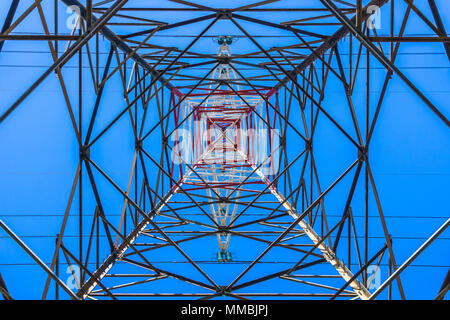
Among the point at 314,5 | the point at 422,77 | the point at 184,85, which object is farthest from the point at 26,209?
the point at 422,77

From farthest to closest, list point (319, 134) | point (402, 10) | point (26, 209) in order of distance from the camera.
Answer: point (319, 134) → point (26, 209) → point (402, 10)

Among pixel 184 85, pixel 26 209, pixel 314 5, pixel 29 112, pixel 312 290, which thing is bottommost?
pixel 312 290

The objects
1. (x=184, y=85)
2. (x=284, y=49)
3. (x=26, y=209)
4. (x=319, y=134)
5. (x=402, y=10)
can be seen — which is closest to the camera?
(x=284, y=49)

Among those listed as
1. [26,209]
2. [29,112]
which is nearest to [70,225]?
[26,209]
